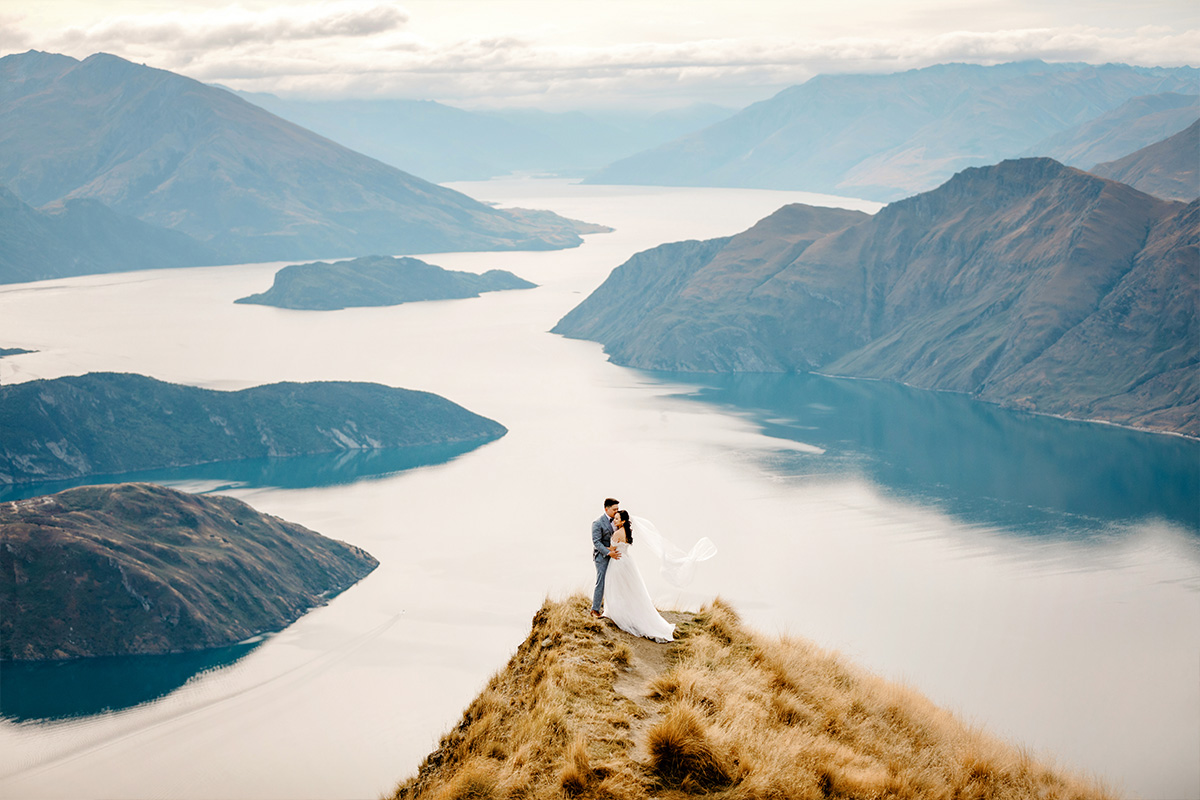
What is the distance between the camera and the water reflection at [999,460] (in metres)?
130

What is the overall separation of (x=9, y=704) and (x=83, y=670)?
6449mm

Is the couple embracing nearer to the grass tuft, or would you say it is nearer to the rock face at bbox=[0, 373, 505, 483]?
the grass tuft

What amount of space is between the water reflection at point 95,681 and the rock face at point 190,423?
7394cm

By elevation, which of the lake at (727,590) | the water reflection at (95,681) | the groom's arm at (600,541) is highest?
the groom's arm at (600,541)

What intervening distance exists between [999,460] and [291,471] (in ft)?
336

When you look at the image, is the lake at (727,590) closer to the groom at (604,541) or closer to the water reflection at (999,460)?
the water reflection at (999,460)

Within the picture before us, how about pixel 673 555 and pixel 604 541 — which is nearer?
pixel 604 541

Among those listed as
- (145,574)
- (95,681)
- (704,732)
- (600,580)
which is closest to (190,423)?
(145,574)

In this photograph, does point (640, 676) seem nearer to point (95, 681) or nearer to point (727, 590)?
point (95, 681)

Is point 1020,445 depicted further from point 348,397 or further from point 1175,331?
point 348,397

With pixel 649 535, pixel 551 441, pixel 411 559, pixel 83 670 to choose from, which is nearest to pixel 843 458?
pixel 551 441

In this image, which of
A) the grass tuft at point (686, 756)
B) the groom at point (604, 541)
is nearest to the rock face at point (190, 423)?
the groom at point (604, 541)

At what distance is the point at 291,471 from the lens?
15275 cm

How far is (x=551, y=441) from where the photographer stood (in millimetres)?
168000
